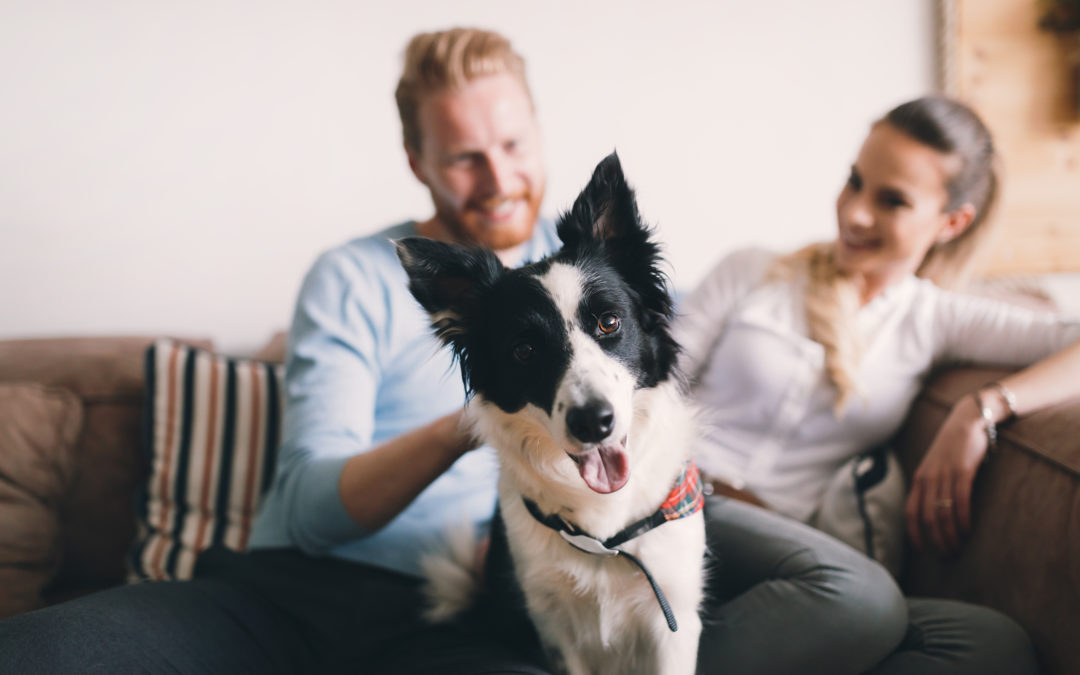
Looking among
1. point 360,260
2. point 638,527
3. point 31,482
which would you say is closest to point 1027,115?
point 638,527

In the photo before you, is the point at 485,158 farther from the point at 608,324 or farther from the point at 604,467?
the point at 604,467

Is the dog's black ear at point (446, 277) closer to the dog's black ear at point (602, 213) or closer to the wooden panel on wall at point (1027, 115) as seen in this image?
the dog's black ear at point (602, 213)

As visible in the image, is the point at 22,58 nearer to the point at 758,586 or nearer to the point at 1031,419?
the point at 758,586

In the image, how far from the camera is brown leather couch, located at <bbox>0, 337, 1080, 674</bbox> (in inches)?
47.8

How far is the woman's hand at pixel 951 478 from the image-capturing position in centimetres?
140

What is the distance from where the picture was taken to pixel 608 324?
3.48 feet

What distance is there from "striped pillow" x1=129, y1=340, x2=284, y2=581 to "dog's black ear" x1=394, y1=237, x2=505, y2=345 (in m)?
1.05

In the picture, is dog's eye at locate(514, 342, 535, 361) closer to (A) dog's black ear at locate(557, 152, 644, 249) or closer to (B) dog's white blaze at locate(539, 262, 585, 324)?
(B) dog's white blaze at locate(539, 262, 585, 324)

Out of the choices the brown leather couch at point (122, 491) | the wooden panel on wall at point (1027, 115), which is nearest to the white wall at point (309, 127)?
the wooden panel on wall at point (1027, 115)

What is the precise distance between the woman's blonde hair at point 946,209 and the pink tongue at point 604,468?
877 mm

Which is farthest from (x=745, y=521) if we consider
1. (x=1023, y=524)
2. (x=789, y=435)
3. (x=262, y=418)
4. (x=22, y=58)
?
(x=22, y=58)

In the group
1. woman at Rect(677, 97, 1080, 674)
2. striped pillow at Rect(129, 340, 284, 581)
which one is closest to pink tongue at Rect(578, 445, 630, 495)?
woman at Rect(677, 97, 1080, 674)

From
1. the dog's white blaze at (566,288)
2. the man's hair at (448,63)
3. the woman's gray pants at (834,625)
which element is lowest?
the woman's gray pants at (834,625)

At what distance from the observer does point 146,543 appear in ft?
5.81
